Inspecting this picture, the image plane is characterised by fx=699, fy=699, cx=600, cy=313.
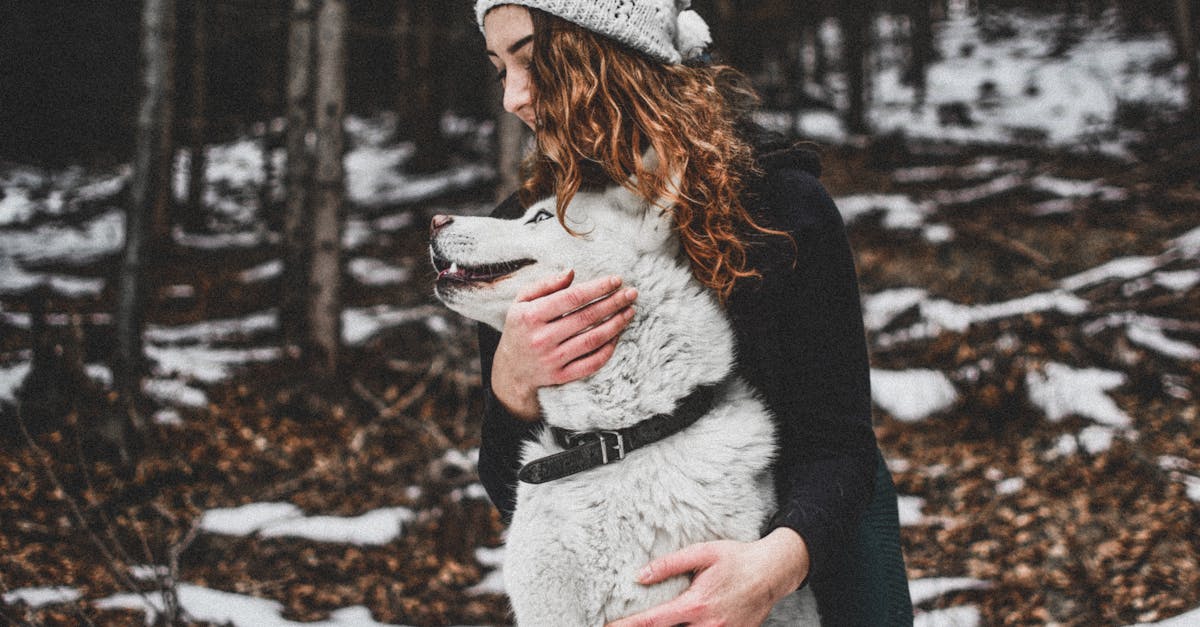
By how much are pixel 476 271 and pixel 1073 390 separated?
20.4ft

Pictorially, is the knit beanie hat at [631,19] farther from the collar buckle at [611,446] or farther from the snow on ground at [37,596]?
the snow on ground at [37,596]

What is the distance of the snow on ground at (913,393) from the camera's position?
253 inches

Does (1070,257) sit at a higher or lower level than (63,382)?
higher

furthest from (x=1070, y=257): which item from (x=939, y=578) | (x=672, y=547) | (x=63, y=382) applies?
(x=63, y=382)

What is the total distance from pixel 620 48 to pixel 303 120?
8389 mm

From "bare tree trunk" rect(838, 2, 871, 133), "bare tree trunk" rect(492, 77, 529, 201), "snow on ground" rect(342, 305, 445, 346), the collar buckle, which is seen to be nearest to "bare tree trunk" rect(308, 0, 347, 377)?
"snow on ground" rect(342, 305, 445, 346)

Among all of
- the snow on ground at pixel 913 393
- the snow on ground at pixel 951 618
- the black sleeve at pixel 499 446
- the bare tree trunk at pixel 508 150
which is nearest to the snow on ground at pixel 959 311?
the snow on ground at pixel 913 393

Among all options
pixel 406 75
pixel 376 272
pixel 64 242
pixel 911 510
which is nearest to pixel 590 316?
pixel 911 510

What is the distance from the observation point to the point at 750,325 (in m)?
1.62

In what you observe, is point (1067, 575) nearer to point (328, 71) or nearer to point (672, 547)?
point (672, 547)

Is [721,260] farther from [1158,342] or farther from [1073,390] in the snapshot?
[1158,342]

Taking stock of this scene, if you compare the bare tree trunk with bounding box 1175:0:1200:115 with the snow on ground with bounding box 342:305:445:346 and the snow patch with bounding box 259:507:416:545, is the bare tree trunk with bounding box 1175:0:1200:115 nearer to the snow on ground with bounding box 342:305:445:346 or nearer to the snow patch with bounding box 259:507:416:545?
the snow on ground with bounding box 342:305:445:346

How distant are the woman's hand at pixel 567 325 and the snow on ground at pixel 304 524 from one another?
3.65 meters

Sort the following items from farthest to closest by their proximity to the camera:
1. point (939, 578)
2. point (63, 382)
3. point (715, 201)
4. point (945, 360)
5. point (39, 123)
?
point (39, 123) → point (945, 360) → point (63, 382) → point (939, 578) → point (715, 201)
